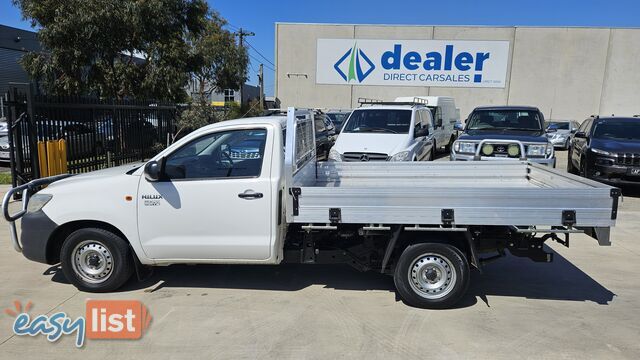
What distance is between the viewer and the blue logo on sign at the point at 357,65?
33.2 meters

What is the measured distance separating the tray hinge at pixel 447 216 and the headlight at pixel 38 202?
145 inches

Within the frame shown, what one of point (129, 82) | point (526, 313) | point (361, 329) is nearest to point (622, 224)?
point (526, 313)

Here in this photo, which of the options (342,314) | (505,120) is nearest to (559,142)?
(505,120)

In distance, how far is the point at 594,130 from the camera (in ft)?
37.3

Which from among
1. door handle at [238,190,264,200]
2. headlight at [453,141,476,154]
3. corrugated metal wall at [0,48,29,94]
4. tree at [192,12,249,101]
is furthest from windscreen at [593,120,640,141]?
corrugated metal wall at [0,48,29,94]

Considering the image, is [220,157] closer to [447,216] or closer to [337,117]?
[447,216]

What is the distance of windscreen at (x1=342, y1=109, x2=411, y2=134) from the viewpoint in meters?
10.8

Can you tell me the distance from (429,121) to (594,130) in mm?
3812

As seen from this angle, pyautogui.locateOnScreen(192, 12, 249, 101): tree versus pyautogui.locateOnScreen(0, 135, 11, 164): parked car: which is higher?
pyautogui.locateOnScreen(192, 12, 249, 101): tree

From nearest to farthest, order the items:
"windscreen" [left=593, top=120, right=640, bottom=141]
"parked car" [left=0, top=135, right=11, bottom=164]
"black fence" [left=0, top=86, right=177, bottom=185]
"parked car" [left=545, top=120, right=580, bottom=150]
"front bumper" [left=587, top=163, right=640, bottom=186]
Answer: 1. "black fence" [left=0, top=86, right=177, bottom=185]
2. "front bumper" [left=587, top=163, right=640, bottom=186]
3. "windscreen" [left=593, top=120, right=640, bottom=141]
4. "parked car" [left=0, top=135, right=11, bottom=164]
5. "parked car" [left=545, top=120, right=580, bottom=150]

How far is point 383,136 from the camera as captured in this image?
10.4 meters

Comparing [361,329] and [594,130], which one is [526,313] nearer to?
[361,329]

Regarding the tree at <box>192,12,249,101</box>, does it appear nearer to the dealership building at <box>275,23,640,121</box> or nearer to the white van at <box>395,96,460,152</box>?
the dealership building at <box>275,23,640,121</box>

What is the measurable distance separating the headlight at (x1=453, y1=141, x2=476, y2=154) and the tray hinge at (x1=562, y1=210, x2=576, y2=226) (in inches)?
217
